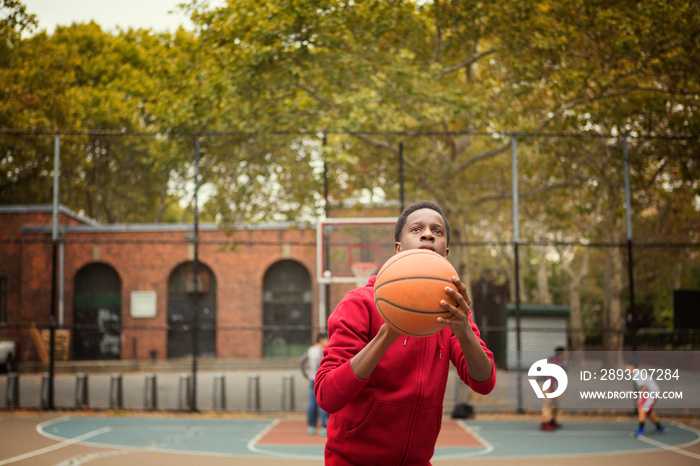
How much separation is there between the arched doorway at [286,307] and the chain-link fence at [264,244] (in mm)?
61

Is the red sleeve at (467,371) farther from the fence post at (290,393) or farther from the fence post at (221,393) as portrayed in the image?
the fence post at (221,393)

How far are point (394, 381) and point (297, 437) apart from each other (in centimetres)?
925

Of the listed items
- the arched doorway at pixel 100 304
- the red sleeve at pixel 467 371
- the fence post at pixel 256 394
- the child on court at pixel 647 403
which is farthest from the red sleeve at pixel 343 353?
the arched doorway at pixel 100 304

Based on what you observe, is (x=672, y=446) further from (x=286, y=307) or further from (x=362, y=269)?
(x=286, y=307)

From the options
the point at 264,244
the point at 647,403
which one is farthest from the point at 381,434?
the point at 264,244

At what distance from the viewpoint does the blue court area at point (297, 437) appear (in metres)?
9.91

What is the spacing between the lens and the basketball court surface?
927 cm

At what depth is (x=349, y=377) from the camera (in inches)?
85.6

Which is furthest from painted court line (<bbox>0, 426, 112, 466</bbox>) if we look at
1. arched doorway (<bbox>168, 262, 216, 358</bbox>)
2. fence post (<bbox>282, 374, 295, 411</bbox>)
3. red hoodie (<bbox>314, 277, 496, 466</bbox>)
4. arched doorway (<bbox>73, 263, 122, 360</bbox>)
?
arched doorway (<bbox>168, 262, 216, 358</bbox>)

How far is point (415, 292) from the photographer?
204cm

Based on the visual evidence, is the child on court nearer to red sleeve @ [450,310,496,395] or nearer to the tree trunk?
the tree trunk

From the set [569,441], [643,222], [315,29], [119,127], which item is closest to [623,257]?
[643,222]

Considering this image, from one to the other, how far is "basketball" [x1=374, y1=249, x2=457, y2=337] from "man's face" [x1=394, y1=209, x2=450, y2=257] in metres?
0.18

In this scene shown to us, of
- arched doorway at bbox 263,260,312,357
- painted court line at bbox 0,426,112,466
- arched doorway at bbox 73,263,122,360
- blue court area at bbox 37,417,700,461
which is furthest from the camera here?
arched doorway at bbox 263,260,312,357
